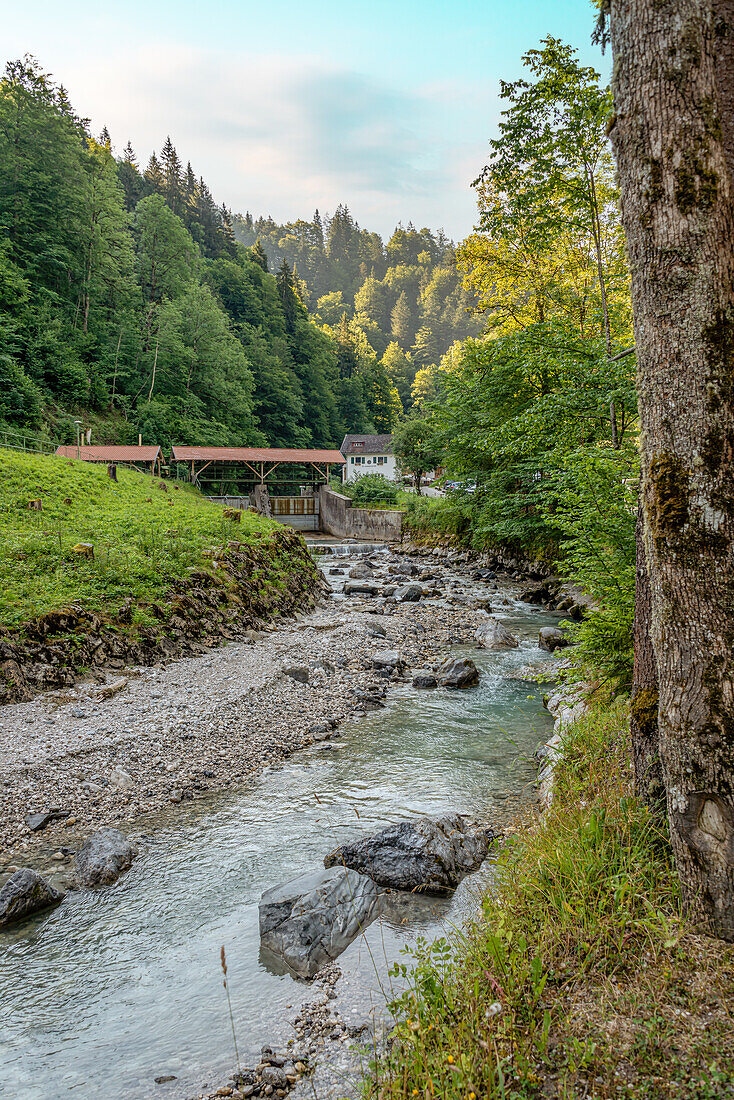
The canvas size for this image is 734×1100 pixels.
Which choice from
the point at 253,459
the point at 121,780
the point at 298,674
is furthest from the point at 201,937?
the point at 253,459

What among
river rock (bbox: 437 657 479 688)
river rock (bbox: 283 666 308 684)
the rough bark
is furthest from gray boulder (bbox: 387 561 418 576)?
the rough bark

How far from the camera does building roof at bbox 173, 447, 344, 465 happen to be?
35844 mm

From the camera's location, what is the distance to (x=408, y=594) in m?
18.5

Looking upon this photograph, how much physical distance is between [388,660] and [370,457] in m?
48.4

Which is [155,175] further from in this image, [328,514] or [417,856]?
[417,856]

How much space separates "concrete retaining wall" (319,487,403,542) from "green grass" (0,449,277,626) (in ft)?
53.6

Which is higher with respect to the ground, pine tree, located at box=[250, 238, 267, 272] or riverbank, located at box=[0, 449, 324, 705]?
pine tree, located at box=[250, 238, 267, 272]

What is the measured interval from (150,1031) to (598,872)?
8.91 feet

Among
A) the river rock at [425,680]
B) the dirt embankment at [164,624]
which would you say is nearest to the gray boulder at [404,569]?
the dirt embankment at [164,624]

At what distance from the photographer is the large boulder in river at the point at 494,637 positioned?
1292 cm

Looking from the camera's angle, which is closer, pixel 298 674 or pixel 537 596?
pixel 298 674

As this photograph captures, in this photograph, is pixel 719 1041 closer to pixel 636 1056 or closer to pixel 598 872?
pixel 636 1056

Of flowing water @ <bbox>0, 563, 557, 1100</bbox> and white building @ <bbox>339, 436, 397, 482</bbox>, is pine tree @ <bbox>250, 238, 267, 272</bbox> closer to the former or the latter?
white building @ <bbox>339, 436, 397, 482</bbox>

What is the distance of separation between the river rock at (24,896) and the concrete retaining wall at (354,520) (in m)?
30.6
